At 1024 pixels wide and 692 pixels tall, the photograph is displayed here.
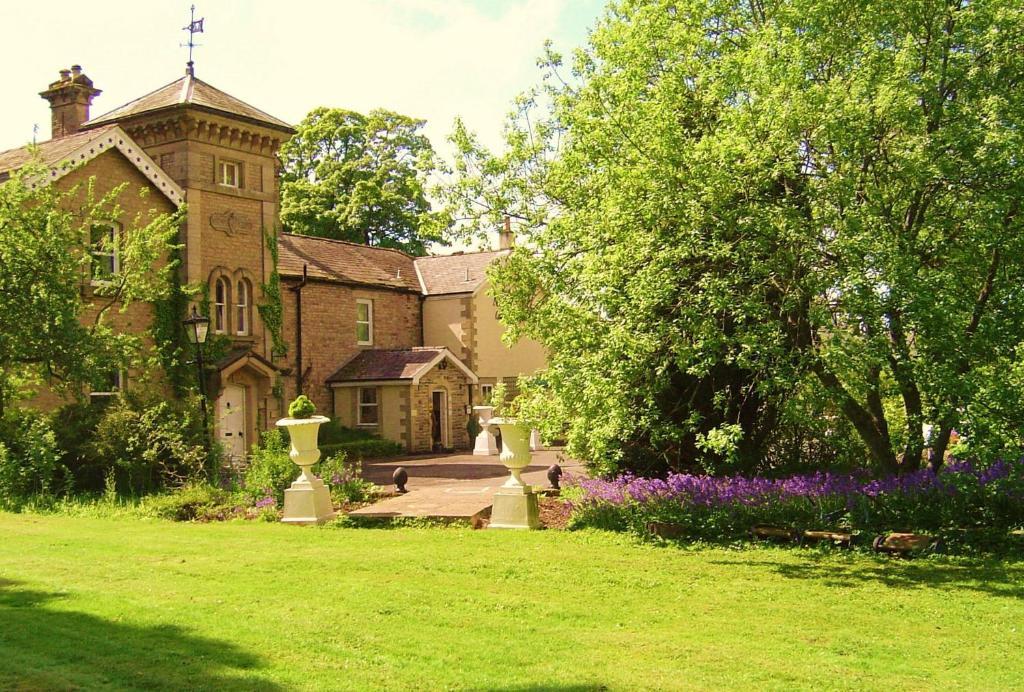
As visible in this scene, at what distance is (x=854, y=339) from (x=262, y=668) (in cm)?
818

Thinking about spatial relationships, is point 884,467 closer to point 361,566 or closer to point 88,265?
point 361,566

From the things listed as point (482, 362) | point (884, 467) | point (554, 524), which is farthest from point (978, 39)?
point (482, 362)

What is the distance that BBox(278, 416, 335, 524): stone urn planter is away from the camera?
16.9 meters

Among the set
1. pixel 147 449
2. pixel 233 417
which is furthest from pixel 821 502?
pixel 233 417

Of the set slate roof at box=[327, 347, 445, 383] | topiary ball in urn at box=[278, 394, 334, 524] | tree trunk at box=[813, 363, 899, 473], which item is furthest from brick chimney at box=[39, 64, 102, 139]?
tree trunk at box=[813, 363, 899, 473]

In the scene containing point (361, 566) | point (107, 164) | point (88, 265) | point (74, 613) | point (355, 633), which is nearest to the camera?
point (355, 633)

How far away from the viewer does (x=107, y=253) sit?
72.9 feet

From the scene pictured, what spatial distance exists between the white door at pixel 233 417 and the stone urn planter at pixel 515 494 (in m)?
15.0

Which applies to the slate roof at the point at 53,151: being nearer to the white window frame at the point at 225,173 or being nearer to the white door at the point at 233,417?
the white window frame at the point at 225,173

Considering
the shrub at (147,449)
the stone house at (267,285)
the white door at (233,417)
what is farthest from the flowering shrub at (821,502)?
the white door at (233,417)

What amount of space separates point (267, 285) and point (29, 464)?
11.9 m

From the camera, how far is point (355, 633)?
8625mm

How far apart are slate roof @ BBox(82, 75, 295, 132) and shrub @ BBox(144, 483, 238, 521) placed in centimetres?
1392

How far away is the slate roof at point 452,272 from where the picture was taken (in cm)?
4075
